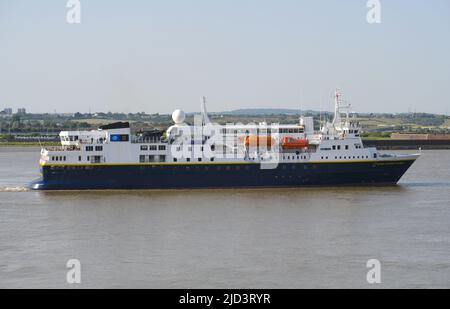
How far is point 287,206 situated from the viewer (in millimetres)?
27219

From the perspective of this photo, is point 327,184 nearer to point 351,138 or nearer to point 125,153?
point 351,138

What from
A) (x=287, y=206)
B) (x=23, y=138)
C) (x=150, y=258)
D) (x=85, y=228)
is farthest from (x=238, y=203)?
(x=23, y=138)

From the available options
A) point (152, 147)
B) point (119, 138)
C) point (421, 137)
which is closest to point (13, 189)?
point (119, 138)

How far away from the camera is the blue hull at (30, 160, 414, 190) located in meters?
32.7

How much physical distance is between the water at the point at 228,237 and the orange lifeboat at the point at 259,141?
2511mm

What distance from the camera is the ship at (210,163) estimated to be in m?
32.7

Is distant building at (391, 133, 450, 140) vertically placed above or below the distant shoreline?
above

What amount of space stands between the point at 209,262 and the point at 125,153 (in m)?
15.9

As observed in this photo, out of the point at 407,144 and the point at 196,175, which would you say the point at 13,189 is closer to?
the point at 196,175

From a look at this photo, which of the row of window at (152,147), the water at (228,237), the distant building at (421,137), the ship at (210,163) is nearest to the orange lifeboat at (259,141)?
the ship at (210,163)

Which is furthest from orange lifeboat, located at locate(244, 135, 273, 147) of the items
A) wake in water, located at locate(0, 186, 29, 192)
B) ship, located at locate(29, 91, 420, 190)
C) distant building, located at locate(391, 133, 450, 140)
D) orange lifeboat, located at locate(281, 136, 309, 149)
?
distant building, located at locate(391, 133, 450, 140)

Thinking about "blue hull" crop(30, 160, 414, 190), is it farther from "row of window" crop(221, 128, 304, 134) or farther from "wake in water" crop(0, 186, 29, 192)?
"row of window" crop(221, 128, 304, 134)

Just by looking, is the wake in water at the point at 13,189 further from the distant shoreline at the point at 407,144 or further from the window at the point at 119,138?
the distant shoreline at the point at 407,144

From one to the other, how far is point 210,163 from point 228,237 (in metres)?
11.9
